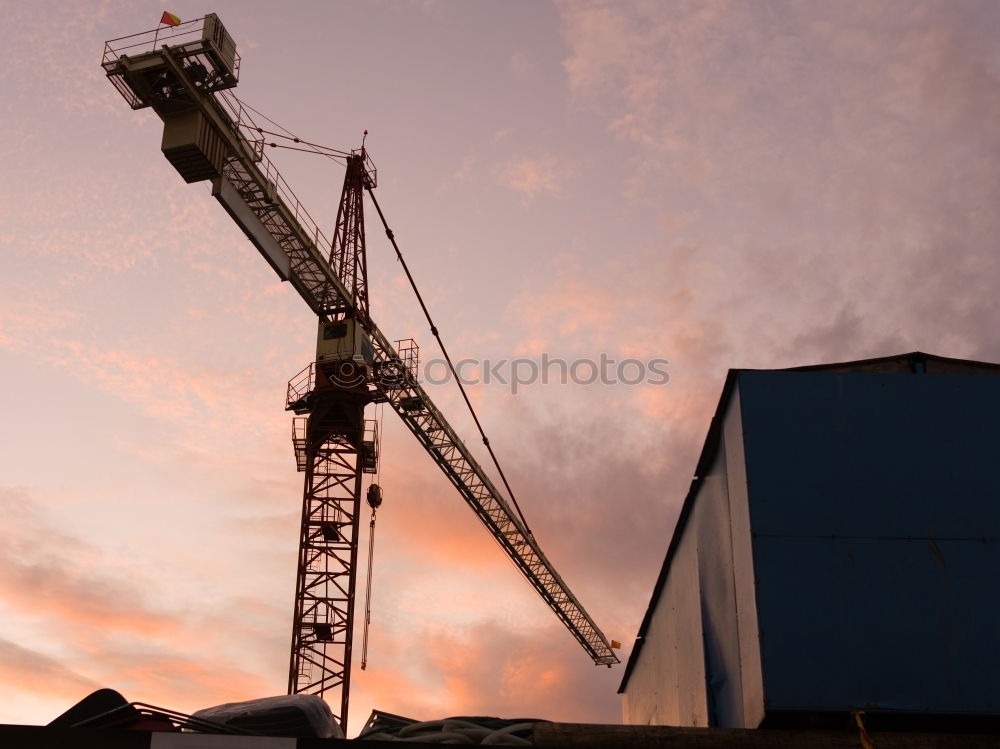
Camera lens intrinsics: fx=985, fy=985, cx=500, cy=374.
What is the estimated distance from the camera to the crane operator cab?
2463 inches

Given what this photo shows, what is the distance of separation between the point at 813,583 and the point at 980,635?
3.22 m

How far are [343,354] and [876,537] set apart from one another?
47078 mm

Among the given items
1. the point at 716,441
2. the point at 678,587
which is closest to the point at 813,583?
the point at 716,441

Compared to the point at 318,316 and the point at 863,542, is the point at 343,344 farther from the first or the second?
the point at 863,542

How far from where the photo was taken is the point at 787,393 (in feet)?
66.2

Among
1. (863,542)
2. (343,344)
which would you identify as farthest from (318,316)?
(863,542)

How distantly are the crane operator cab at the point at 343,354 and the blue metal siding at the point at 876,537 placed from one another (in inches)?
1761

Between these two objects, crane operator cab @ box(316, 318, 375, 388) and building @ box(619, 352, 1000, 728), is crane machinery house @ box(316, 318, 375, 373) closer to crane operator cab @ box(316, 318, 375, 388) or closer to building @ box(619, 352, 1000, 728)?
crane operator cab @ box(316, 318, 375, 388)

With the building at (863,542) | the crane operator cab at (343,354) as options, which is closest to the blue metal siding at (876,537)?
the building at (863,542)

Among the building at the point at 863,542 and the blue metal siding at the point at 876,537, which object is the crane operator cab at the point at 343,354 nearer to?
the building at the point at 863,542

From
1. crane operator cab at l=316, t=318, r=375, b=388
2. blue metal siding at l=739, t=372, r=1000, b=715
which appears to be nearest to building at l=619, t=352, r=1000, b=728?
blue metal siding at l=739, t=372, r=1000, b=715

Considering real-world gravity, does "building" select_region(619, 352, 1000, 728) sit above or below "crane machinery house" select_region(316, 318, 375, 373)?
below

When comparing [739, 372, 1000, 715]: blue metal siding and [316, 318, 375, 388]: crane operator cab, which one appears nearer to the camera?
[739, 372, 1000, 715]: blue metal siding

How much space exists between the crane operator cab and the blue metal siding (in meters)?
44.7
